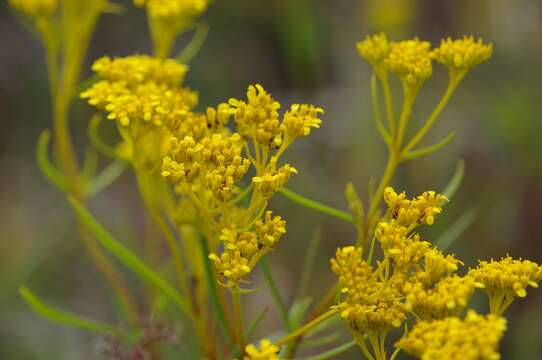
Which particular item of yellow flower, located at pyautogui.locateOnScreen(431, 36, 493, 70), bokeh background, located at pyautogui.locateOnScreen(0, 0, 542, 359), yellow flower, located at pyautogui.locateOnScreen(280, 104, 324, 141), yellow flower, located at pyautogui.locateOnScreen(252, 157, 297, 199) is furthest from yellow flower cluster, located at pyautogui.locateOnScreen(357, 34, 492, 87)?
bokeh background, located at pyautogui.locateOnScreen(0, 0, 542, 359)

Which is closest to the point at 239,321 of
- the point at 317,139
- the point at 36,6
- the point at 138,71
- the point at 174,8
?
the point at 138,71

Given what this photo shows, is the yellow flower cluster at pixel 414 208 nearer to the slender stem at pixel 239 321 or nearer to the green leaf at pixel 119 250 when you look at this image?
the slender stem at pixel 239 321

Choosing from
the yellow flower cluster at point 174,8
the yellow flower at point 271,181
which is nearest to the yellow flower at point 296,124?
the yellow flower at point 271,181

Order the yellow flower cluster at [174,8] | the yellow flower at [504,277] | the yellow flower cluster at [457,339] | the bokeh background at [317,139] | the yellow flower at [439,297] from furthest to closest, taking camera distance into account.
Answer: the bokeh background at [317,139], the yellow flower cluster at [174,8], the yellow flower at [504,277], the yellow flower at [439,297], the yellow flower cluster at [457,339]

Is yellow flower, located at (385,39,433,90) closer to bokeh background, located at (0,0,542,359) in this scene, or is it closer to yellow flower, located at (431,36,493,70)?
yellow flower, located at (431,36,493,70)

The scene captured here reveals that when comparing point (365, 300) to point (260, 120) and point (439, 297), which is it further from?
point (260, 120)

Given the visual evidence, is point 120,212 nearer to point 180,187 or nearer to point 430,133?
point 430,133
